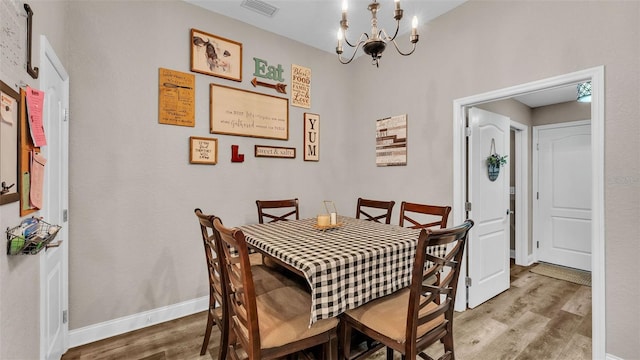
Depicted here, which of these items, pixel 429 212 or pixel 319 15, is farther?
pixel 319 15

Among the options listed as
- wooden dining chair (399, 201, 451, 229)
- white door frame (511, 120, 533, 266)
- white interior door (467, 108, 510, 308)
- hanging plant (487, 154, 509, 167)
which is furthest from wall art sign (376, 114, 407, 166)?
white door frame (511, 120, 533, 266)

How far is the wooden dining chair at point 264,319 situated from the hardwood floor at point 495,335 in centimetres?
85

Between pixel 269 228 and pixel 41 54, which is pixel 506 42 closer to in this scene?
pixel 269 228

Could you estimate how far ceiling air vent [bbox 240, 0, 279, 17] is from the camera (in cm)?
256

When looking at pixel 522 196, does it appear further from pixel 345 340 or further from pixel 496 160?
pixel 345 340

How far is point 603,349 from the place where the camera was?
1.81 m

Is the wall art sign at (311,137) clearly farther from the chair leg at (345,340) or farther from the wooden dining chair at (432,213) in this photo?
the chair leg at (345,340)

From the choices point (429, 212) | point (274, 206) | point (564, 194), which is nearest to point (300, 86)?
point (274, 206)

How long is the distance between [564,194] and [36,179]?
18.3 ft

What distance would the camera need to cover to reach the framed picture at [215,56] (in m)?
2.56

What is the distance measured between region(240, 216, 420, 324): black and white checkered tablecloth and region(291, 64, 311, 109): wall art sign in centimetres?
185

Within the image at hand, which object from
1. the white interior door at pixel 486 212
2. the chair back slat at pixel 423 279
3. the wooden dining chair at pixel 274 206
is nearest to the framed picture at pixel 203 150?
the wooden dining chair at pixel 274 206

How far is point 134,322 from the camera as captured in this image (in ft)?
7.49

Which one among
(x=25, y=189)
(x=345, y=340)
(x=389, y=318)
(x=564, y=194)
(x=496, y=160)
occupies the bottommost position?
(x=345, y=340)
